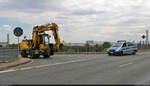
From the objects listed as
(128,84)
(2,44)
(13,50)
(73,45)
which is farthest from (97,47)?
(128,84)

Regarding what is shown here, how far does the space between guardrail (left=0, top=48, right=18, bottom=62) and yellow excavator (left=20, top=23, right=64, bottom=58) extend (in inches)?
235

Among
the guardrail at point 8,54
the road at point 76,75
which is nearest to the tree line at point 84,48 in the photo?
the guardrail at point 8,54

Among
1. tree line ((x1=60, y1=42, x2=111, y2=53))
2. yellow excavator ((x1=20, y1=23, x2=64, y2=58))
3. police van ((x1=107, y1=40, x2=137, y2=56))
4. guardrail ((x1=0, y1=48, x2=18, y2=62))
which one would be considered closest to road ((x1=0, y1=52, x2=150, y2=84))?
guardrail ((x1=0, y1=48, x2=18, y2=62))

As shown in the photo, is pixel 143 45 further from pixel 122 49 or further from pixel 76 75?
pixel 76 75

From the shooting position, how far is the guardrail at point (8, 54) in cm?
1581

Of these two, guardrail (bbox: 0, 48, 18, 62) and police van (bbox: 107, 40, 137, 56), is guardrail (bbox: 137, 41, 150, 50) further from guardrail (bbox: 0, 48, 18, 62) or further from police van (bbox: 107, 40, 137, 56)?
guardrail (bbox: 0, 48, 18, 62)

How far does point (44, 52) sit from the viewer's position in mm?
23281

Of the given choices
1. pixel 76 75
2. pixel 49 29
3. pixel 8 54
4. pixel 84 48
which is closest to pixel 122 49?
pixel 49 29

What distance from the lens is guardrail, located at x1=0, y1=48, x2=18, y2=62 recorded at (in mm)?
15814

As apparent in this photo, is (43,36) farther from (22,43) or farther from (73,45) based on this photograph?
(73,45)

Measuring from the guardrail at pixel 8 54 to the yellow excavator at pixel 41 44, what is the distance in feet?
19.6

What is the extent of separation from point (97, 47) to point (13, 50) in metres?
25.7

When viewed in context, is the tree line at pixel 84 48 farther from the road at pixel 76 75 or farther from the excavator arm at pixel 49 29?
the road at pixel 76 75

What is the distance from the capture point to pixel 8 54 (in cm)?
1630
